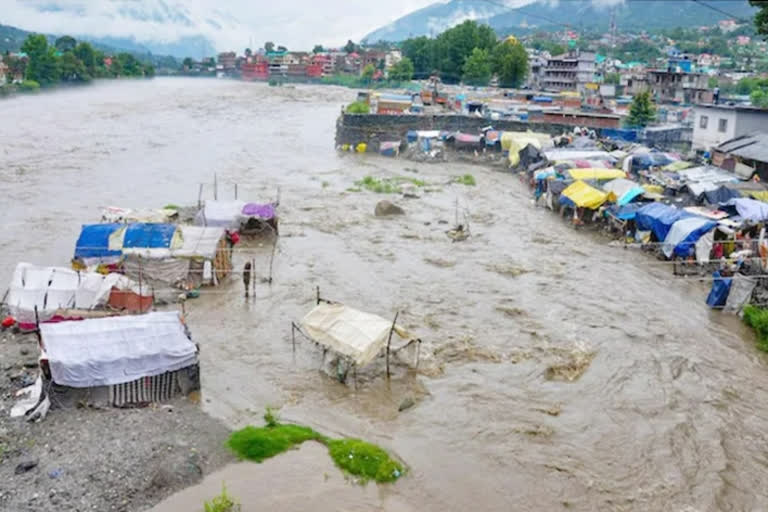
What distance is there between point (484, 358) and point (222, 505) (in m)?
7.01

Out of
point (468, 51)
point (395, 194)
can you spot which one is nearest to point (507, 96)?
point (468, 51)

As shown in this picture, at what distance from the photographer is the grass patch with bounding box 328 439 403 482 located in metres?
10.5

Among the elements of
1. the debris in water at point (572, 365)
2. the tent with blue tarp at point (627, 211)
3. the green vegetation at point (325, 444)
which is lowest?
the green vegetation at point (325, 444)

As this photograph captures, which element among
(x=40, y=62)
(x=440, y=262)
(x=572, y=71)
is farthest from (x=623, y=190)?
(x=40, y=62)

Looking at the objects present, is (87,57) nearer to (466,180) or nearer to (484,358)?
(466,180)

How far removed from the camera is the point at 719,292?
1733cm

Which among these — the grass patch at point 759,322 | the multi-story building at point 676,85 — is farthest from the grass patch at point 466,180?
the multi-story building at point 676,85

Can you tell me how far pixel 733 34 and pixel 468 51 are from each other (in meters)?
130

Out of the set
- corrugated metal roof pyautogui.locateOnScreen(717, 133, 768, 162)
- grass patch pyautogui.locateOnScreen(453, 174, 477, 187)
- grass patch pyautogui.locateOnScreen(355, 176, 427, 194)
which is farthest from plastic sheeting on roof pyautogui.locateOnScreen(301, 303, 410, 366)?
A: grass patch pyautogui.locateOnScreen(453, 174, 477, 187)

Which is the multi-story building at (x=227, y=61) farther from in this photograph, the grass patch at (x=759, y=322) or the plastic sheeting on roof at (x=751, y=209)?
the grass patch at (x=759, y=322)

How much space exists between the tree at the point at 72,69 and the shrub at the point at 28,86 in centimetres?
803

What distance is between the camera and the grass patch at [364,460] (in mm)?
10530

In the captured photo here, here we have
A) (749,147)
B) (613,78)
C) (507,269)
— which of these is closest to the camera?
(507,269)

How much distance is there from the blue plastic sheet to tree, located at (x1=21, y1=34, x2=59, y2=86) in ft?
267
